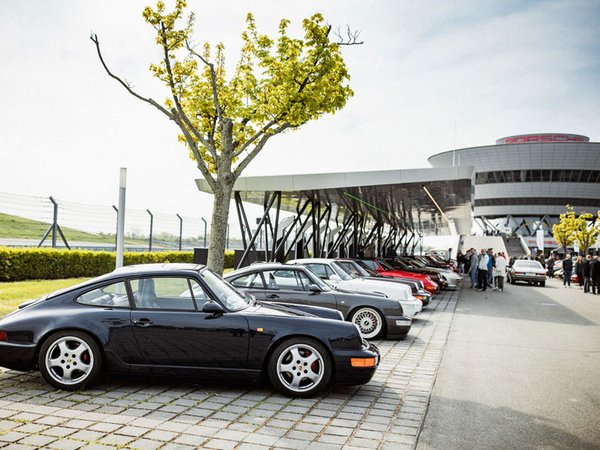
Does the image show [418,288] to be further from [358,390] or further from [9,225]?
[9,225]

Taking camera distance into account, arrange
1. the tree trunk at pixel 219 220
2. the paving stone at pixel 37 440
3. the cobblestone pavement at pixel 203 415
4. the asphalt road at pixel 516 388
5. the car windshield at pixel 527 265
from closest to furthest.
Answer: the paving stone at pixel 37 440 < the cobblestone pavement at pixel 203 415 < the asphalt road at pixel 516 388 < the tree trunk at pixel 219 220 < the car windshield at pixel 527 265

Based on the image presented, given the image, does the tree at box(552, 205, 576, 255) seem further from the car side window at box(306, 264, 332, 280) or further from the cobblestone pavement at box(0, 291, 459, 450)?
the cobblestone pavement at box(0, 291, 459, 450)

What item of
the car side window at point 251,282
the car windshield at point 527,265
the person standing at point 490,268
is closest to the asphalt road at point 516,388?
the car side window at point 251,282

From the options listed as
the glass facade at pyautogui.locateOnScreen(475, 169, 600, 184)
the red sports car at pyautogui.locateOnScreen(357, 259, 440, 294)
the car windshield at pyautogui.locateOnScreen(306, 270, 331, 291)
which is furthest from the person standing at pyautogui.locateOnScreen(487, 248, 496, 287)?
the glass facade at pyautogui.locateOnScreen(475, 169, 600, 184)

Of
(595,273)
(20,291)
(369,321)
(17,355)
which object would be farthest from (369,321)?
(595,273)

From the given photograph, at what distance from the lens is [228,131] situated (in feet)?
40.8

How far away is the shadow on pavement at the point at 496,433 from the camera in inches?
173

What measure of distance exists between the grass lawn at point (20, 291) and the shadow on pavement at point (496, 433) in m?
8.62

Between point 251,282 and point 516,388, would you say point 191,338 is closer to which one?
point 251,282

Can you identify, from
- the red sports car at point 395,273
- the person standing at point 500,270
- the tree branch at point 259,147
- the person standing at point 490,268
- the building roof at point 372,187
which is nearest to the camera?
the tree branch at point 259,147

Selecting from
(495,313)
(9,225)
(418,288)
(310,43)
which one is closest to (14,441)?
(310,43)

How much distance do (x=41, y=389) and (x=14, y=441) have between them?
1564 mm

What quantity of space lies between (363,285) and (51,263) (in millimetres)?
10801

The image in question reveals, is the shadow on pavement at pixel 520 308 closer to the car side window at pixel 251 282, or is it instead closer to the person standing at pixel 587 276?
the person standing at pixel 587 276
